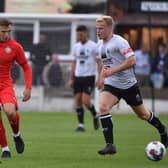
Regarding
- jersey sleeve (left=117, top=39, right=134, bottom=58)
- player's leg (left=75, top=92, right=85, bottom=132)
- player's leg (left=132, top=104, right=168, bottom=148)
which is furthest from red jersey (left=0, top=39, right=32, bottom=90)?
player's leg (left=75, top=92, right=85, bottom=132)

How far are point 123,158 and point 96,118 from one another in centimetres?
654

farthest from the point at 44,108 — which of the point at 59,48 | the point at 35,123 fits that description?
the point at 35,123

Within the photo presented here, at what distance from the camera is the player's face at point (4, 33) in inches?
497

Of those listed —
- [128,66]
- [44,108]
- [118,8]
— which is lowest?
[44,108]

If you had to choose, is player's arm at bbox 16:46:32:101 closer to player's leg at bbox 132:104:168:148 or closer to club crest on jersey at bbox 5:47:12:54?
club crest on jersey at bbox 5:47:12:54

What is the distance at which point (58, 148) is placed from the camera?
15.0 meters

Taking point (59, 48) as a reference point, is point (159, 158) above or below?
above

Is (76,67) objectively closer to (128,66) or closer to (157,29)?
(128,66)

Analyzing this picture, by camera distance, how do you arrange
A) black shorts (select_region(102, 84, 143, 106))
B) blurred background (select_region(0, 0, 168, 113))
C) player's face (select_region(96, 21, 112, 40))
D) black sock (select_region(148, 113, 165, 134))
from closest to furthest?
player's face (select_region(96, 21, 112, 40))
black shorts (select_region(102, 84, 143, 106))
black sock (select_region(148, 113, 165, 134))
blurred background (select_region(0, 0, 168, 113))

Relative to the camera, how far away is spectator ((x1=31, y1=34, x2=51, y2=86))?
92.4 feet

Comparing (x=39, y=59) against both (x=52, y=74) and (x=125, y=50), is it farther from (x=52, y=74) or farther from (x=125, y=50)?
(x=125, y=50)

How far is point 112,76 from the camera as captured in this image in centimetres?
1366

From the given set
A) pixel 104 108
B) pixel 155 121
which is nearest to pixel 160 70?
pixel 155 121

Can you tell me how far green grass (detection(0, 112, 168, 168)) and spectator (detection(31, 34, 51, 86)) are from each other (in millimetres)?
4041
